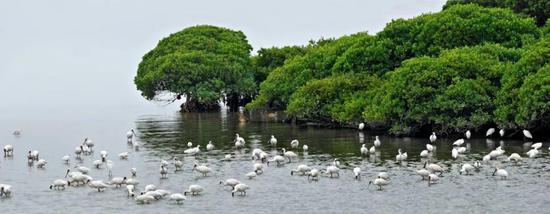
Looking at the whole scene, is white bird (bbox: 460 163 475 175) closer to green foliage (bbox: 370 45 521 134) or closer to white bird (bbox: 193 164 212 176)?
white bird (bbox: 193 164 212 176)

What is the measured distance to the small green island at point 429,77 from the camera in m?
50.4

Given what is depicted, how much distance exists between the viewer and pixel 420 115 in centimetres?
5206

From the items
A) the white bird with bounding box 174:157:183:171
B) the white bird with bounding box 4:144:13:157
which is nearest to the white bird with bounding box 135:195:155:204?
the white bird with bounding box 174:157:183:171

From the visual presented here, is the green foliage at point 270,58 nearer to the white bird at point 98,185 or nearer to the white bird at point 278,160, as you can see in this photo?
the white bird at point 278,160

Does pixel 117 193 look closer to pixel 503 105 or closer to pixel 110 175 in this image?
pixel 110 175

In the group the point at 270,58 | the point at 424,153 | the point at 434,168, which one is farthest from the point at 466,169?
the point at 270,58

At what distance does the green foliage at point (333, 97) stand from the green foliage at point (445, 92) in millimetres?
3675

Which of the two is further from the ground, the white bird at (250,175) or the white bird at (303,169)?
the white bird at (303,169)

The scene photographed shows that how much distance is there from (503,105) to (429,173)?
53.7ft

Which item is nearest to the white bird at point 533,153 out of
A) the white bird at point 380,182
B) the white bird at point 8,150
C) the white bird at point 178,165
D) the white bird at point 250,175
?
the white bird at point 380,182

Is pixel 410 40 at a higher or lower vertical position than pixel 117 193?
higher

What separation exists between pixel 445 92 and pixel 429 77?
1880 mm

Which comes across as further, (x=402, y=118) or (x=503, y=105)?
(x=402, y=118)

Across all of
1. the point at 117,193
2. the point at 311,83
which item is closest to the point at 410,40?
the point at 311,83
